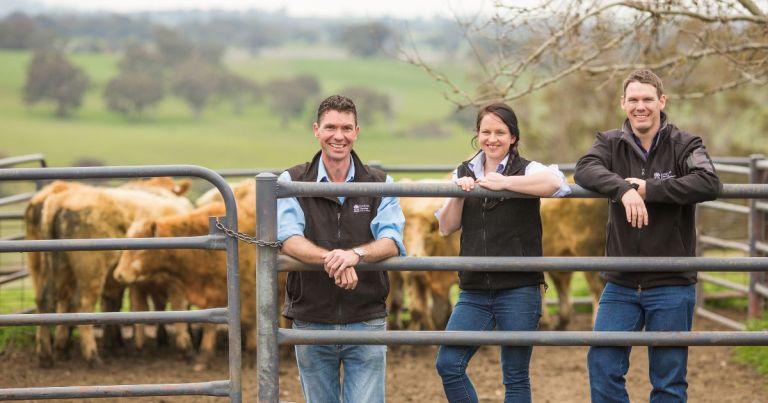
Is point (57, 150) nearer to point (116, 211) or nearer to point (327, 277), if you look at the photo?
point (116, 211)

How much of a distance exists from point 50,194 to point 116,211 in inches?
26.4

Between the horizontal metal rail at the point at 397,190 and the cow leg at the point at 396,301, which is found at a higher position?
the horizontal metal rail at the point at 397,190

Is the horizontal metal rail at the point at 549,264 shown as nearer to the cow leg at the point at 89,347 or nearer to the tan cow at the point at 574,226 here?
the cow leg at the point at 89,347

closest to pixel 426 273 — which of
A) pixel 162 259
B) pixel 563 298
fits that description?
pixel 563 298

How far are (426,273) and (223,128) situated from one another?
7198cm

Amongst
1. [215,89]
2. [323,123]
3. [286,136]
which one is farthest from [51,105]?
[323,123]

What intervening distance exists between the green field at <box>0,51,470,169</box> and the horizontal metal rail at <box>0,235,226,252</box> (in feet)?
190

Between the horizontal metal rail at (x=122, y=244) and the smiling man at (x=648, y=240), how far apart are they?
186cm

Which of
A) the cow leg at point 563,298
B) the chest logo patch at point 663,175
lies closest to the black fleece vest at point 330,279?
the chest logo patch at point 663,175

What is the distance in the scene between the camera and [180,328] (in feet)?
33.1

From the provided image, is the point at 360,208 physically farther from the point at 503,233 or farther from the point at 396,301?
the point at 396,301

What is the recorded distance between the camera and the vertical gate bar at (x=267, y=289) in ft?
15.9

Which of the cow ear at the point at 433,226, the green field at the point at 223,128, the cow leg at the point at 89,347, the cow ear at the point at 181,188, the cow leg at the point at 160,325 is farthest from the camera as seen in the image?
the green field at the point at 223,128

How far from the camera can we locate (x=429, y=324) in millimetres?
10789
